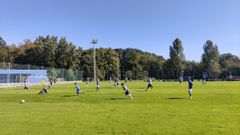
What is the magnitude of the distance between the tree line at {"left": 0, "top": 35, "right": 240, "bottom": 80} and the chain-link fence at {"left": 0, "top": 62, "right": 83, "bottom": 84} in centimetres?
2069

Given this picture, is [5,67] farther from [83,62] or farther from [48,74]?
[83,62]

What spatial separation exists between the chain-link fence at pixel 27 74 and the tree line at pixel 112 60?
20.7 m

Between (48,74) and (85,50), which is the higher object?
(85,50)

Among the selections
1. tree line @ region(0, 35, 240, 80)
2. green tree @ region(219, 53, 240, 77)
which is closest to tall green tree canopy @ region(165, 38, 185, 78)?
tree line @ region(0, 35, 240, 80)

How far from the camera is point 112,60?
141 meters

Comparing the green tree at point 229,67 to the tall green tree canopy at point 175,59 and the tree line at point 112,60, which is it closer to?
the tree line at point 112,60

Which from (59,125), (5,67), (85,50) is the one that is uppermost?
(85,50)

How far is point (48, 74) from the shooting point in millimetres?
83750

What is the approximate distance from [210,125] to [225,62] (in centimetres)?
14218

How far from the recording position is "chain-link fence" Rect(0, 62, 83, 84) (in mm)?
58619

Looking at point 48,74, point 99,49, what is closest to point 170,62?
point 99,49

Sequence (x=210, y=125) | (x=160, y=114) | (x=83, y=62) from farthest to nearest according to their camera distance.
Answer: (x=83, y=62) → (x=160, y=114) → (x=210, y=125)

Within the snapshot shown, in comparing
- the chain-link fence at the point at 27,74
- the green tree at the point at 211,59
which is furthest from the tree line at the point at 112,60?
the chain-link fence at the point at 27,74

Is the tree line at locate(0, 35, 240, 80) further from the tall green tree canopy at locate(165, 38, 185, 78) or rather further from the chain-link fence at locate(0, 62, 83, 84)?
the chain-link fence at locate(0, 62, 83, 84)
